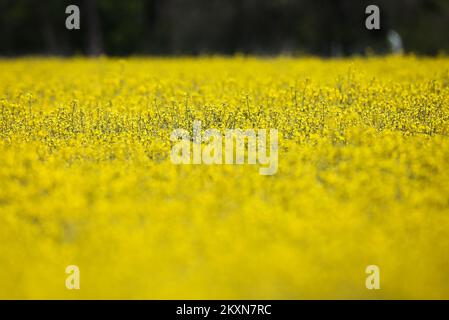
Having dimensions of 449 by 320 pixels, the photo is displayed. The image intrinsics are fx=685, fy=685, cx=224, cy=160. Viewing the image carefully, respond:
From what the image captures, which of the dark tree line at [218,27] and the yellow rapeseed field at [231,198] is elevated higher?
the dark tree line at [218,27]

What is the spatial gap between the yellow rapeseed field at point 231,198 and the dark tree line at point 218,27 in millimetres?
20623

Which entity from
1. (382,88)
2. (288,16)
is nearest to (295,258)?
(382,88)

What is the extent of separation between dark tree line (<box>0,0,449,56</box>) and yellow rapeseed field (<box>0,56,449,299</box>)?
20.6 m

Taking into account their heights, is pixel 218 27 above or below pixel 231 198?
above

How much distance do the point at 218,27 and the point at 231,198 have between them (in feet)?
109

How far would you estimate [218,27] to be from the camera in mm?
40781

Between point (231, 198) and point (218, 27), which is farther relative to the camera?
point (218, 27)

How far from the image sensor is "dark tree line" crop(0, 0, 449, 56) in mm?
34500

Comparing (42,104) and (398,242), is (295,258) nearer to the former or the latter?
(398,242)

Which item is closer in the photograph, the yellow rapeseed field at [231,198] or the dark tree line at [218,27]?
the yellow rapeseed field at [231,198]

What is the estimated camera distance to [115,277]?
6.73 meters

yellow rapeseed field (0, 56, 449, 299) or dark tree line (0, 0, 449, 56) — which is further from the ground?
→ dark tree line (0, 0, 449, 56)

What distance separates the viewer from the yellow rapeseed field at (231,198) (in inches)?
267
